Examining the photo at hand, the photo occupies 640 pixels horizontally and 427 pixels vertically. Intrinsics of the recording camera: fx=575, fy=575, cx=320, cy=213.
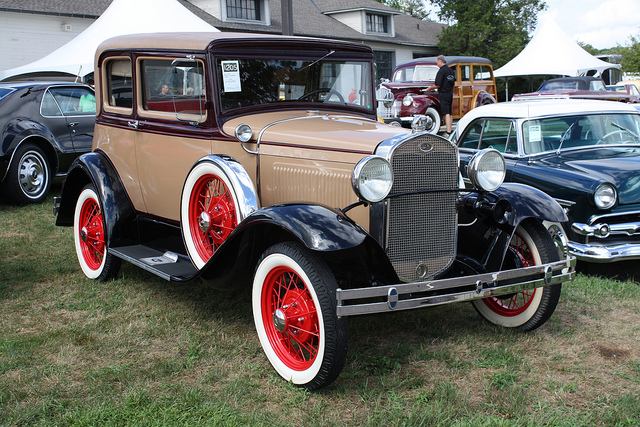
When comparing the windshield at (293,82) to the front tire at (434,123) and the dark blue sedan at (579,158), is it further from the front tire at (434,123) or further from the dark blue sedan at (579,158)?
the dark blue sedan at (579,158)

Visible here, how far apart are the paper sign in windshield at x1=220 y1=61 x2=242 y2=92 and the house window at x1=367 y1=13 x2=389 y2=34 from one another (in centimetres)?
2750

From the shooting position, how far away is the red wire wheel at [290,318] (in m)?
3.01

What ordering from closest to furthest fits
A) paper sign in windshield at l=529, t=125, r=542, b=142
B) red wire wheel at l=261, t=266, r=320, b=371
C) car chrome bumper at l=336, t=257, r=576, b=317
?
car chrome bumper at l=336, t=257, r=576, b=317
red wire wheel at l=261, t=266, r=320, b=371
paper sign in windshield at l=529, t=125, r=542, b=142

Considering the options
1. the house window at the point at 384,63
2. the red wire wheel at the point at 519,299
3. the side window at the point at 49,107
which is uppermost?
the house window at the point at 384,63

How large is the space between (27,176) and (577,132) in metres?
6.89

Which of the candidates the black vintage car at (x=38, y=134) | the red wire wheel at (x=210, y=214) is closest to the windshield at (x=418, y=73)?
the black vintage car at (x=38, y=134)

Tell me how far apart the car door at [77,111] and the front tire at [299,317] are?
6.08 meters

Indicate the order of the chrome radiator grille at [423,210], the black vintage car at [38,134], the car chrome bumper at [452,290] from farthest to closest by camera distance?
the black vintage car at [38,134], the chrome radiator grille at [423,210], the car chrome bumper at [452,290]

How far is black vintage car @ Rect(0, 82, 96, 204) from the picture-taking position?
7.61m

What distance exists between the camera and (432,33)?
1332 inches

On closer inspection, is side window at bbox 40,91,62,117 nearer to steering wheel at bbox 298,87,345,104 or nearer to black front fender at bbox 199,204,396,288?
steering wheel at bbox 298,87,345,104

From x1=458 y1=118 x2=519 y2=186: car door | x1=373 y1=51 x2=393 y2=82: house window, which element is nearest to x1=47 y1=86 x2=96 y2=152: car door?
x1=458 y1=118 x2=519 y2=186: car door

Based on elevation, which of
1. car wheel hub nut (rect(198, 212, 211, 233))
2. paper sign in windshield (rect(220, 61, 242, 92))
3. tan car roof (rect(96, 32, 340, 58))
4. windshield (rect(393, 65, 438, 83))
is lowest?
car wheel hub nut (rect(198, 212, 211, 233))

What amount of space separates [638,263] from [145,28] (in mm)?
10268
